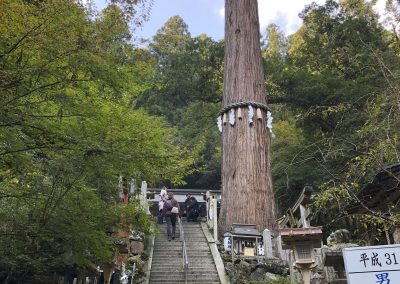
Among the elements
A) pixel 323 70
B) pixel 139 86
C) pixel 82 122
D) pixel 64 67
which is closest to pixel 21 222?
pixel 82 122

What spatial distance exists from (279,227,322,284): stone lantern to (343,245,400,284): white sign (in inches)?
118

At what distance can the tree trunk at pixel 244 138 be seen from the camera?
1064 centimetres

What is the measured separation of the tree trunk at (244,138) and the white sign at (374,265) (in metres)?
7.09

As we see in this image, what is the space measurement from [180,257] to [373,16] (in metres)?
12.5

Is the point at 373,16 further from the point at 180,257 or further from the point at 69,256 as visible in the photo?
the point at 69,256

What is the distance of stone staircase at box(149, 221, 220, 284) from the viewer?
891cm

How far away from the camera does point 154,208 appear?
16.4 metres

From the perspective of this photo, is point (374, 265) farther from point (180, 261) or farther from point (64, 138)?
point (180, 261)

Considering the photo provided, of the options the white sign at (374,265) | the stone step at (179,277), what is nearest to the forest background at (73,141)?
the white sign at (374,265)

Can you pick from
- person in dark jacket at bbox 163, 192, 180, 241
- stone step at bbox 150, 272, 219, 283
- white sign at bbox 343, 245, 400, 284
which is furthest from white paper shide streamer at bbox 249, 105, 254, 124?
white sign at bbox 343, 245, 400, 284

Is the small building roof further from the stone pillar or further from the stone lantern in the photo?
the stone pillar

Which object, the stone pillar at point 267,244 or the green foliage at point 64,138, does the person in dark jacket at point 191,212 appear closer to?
the stone pillar at point 267,244

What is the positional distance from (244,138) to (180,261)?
3.70 meters

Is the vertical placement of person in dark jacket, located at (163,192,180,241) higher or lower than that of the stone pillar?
higher
